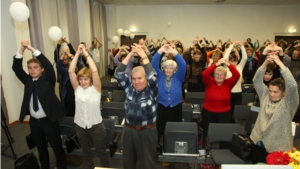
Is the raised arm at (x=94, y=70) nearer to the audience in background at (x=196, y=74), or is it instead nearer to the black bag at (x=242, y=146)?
the black bag at (x=242, y=146)

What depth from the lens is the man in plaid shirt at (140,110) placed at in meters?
1.97

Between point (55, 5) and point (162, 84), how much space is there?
16.3 ft

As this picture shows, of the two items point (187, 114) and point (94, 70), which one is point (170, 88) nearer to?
point (187, 114)

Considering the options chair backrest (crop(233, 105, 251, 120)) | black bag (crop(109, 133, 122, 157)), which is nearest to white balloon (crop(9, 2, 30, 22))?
black bag (crop(109, 133, 122, 157))

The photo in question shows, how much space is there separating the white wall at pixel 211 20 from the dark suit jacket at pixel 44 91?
8690 mm

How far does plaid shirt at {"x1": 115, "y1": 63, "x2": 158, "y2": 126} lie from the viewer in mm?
1976

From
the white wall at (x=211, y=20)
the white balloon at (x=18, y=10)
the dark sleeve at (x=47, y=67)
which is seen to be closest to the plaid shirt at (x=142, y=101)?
the dark sleeve at (x=47, y=67)

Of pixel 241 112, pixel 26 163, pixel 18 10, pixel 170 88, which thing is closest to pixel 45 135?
pixel 26 163

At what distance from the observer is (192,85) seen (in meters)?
4.68

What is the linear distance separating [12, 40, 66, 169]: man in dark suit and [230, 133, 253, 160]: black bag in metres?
2.15

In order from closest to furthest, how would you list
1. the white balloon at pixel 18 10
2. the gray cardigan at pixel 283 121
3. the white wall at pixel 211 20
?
1. the gray cardigan at pixel 283 121
2. the white balloon at pixel 18 10
3. the white wall at pixel 211 20

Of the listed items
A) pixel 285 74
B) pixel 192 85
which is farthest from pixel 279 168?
pixel 192 85

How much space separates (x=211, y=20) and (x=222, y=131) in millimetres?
9230

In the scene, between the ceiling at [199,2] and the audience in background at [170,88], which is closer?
the audience in background at [170,88]
